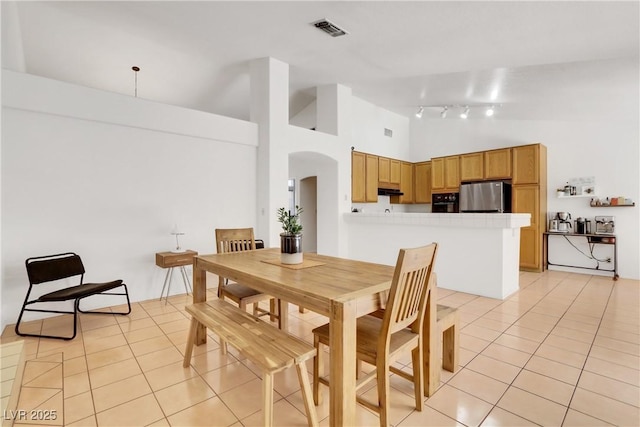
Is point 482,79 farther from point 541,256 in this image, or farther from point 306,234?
point 306,234

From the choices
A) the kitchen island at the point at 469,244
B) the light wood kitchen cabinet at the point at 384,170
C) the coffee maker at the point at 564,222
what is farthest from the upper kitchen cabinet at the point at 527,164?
the light wood kitchen cabinet at the point at 384,170

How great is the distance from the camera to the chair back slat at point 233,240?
3.10m

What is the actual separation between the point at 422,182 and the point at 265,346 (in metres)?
6.69

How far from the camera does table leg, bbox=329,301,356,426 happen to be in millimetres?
1405

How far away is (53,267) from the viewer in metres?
2.98

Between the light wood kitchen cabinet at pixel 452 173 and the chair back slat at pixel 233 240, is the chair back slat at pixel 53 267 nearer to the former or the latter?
the chair back slat at pixel 233 240

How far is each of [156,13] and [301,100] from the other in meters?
3.51

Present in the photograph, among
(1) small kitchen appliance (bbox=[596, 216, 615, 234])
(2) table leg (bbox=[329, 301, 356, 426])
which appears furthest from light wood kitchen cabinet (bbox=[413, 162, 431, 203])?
(2) table leg (bbox=[329, 301, 356, 426])

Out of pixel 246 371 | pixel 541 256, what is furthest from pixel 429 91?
pixel 246 371

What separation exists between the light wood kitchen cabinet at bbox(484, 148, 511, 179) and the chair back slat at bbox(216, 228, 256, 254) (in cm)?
510

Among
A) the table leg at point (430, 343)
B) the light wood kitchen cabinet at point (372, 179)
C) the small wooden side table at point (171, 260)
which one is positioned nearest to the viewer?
the table leg at point (430, 343)

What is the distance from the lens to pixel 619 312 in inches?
134

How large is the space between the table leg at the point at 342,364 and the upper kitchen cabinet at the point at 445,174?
5.94 metres

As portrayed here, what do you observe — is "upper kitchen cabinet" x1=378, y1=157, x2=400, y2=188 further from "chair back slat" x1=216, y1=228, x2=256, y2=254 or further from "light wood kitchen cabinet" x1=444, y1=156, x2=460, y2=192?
"chair back slat" x1=216, y1=228, x2=256, y2=254
